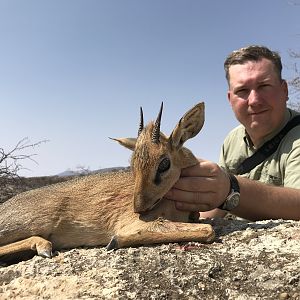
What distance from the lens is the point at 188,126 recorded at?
17.5 feet

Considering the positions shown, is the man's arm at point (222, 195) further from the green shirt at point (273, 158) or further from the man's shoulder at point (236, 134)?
the man's shoulder at point (236, 134)

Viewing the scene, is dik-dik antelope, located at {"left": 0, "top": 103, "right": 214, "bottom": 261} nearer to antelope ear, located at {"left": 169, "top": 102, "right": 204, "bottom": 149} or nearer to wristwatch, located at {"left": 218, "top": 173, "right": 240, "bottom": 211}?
antelope ear, located at {"left": 169, "top": 102, "right": 204, "bottom": 149}

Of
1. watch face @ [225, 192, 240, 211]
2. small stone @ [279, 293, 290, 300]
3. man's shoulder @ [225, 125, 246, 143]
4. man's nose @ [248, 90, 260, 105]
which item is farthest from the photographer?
man's shoulder @ [225, 125, 246, 143]

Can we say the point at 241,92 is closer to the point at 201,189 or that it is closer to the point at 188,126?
the point at 188,126

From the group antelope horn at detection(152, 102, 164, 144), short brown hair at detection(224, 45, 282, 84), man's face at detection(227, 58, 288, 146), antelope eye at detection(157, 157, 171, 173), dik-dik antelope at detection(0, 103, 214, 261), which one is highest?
short brown hair at detection(224, 45, 282, 84)

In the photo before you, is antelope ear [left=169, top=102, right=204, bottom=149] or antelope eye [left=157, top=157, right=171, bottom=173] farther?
antelope ear [left=169, top=102, right=204, bottom=149]

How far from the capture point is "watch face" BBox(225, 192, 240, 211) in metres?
5.15

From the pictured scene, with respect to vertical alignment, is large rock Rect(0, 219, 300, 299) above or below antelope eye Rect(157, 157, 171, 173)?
below

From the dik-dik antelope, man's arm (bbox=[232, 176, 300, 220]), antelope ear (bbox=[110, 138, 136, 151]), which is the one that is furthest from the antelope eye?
man's arm (bbox=[232, 176, 300, 220])

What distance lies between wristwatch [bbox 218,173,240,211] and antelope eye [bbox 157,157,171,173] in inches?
31.4

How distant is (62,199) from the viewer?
18.4 feet

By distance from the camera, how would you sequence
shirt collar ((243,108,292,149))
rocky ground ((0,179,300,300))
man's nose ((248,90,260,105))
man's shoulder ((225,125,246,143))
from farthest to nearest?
man's shoulder ((225,125,246,143)) → shirt collar ((243,108,292,149)) → man's nose ((248,90,260,105)) → rocky ground ((0,179,300,300))

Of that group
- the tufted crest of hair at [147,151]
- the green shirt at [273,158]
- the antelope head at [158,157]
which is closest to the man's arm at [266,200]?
the green shirt at [273,158]

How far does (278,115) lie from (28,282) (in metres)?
4.63
